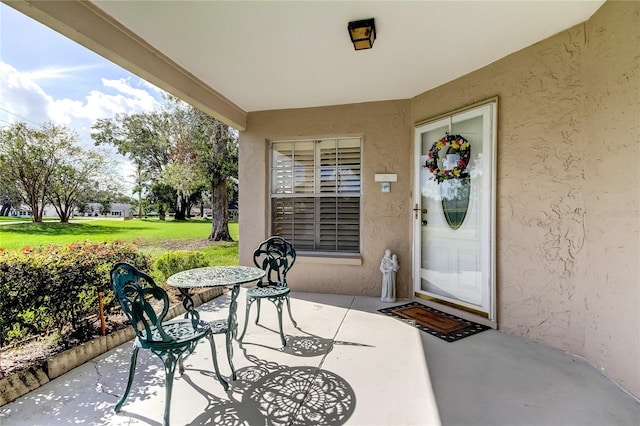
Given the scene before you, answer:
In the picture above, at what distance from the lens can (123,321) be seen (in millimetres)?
3014

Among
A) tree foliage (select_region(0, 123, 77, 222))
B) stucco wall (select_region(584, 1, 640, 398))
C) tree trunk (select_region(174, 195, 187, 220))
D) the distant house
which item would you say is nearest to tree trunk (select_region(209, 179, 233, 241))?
tree trunk (select_region(174, 195, 187, 220))

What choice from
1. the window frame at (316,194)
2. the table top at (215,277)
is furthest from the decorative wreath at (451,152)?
the table top at (215,277)

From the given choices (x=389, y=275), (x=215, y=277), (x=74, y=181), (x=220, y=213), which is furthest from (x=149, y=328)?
(x=220, y=213)

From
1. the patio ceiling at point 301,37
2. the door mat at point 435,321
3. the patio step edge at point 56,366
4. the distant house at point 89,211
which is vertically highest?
the patio ceiling at point 301,37

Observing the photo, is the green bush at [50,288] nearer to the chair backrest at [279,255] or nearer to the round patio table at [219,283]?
the round patio table at [219,283]

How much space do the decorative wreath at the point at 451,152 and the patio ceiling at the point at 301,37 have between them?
78 cm

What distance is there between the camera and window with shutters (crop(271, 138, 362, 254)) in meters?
4.52

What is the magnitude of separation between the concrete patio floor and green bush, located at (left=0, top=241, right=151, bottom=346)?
49 cm

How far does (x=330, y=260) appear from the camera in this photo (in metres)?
4.41

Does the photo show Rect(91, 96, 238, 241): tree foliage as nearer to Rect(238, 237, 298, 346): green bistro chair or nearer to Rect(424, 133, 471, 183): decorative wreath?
Rect(238, 237, 298, 346): green bistro chair

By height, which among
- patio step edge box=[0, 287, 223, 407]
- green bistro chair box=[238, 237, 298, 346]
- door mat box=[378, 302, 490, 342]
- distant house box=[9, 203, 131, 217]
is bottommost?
door mat box=[378, 302, 490, 342]

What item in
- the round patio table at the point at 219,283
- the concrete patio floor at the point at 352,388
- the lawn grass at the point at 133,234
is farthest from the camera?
the lawn grass at the point at 133,234

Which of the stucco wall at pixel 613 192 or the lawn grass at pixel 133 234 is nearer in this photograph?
the stucco wall at pixel 613 192

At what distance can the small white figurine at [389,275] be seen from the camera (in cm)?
407
